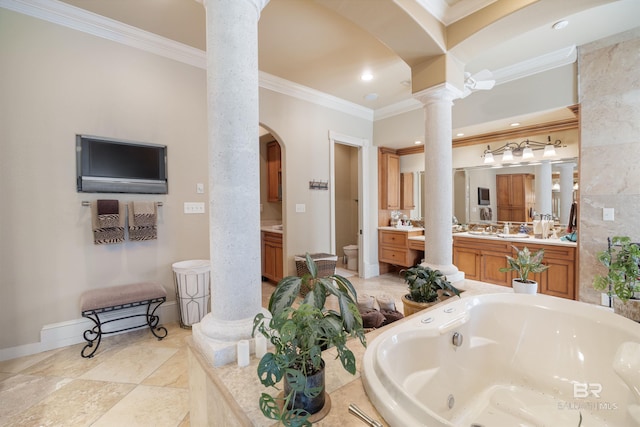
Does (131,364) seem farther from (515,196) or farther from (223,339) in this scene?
(515,196)

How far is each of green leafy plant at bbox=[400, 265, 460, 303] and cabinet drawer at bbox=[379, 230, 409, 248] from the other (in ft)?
7.28

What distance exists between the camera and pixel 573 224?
3299 mm

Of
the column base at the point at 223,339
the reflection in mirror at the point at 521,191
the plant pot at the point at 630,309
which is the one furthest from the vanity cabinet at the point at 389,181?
the column base at the point at 223,339

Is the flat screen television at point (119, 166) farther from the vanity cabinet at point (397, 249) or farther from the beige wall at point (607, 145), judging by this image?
the beige wall at point (607, 145)

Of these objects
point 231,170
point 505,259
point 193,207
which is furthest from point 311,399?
point 505,259

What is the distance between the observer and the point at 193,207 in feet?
9.53

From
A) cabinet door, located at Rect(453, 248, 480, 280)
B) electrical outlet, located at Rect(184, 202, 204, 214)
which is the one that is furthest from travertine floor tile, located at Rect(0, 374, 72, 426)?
cabinet door, located at Rect(453, 248, 480, 280)

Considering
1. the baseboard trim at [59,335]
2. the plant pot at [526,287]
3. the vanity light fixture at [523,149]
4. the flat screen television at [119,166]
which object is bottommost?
the baseboard trim at [59,335]

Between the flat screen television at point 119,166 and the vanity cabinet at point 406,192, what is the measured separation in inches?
154

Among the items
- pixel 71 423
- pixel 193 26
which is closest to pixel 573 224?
pixel 193 26

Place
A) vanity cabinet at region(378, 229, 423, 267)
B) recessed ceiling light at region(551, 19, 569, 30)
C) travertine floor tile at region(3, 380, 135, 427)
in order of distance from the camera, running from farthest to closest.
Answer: vanity cabinet at region(378, 229, 423, 267) → recessed ceiling light at region(551, 19, 569, 30) → travertine floor tile at region(3, 380, 135, 427)

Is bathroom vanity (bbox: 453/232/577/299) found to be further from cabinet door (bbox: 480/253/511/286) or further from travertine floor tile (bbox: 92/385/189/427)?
travertine floor tile (bbox: 92/385/189/427)

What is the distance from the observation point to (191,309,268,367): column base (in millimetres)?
1217

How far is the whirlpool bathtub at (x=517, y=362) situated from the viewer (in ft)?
4.52
